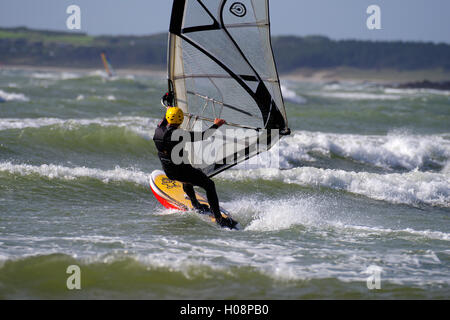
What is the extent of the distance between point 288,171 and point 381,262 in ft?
15.7

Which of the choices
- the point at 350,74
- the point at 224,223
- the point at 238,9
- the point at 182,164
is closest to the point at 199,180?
the point at 182,164

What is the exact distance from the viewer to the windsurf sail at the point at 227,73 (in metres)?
6.59

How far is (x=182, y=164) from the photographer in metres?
6.32

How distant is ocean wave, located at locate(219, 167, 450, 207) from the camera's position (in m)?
9.23

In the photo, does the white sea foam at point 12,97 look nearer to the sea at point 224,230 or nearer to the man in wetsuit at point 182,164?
the sea at point 224,230

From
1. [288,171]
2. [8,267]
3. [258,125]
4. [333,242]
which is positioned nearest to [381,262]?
[333,242]

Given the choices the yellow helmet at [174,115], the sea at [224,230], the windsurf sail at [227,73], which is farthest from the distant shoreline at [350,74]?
the yellow helmet at [174,115]

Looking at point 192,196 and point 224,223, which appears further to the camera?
point 192,196

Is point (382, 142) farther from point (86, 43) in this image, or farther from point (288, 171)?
point (86, 43)

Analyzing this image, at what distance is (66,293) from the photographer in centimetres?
471

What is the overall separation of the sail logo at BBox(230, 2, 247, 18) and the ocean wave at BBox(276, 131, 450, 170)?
226 inches

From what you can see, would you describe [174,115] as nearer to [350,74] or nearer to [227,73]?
[227,73]

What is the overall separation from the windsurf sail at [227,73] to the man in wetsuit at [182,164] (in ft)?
1.69

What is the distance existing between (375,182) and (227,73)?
154 inches
